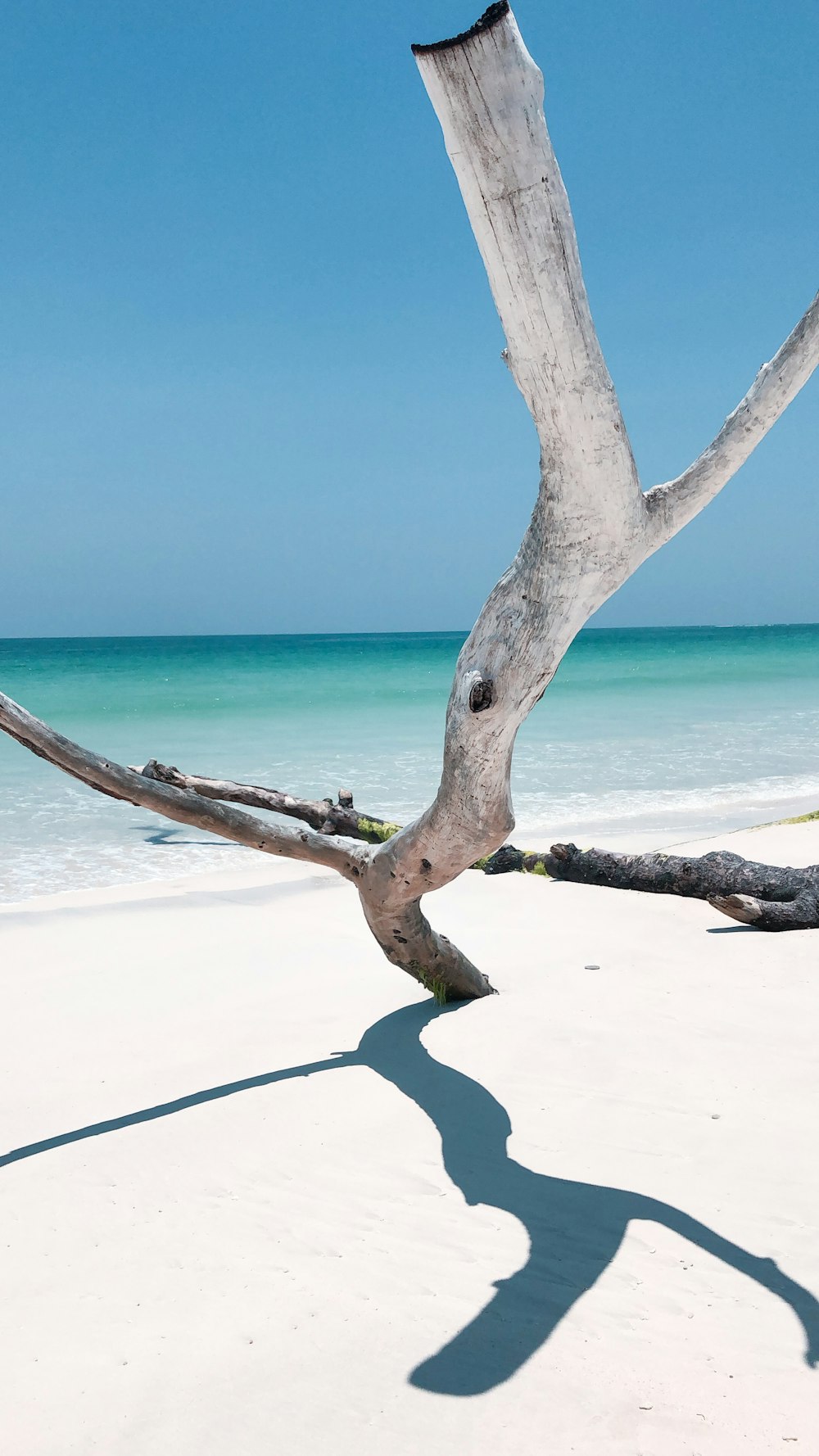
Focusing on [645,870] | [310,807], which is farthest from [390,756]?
[645,870]

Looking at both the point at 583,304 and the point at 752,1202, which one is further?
the point at 752,1202

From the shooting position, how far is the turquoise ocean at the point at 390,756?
939cm

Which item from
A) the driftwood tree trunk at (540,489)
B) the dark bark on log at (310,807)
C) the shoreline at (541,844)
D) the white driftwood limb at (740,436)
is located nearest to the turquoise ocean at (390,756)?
the shoreline at (541,844)

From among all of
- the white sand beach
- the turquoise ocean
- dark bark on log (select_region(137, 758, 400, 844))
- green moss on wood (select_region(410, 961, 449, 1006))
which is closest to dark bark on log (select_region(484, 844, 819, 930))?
the white sand beach

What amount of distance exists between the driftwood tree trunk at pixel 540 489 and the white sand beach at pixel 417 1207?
0.90 m

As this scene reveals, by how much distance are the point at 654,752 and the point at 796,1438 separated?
15.0 meters

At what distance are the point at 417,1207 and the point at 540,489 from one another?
2.10 meters

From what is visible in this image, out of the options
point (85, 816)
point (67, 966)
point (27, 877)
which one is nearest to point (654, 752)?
point (85, 816)

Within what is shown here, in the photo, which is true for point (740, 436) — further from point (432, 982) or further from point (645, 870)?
point (645, 870)

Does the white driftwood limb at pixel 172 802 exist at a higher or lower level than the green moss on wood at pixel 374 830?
higher

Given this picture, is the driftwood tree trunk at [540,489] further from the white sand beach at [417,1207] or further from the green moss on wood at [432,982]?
the white sand beach at [417,1207]

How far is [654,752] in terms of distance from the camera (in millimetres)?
16406

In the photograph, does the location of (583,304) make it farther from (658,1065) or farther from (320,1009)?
(320,1009)

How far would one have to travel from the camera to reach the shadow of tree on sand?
2.19 meters
